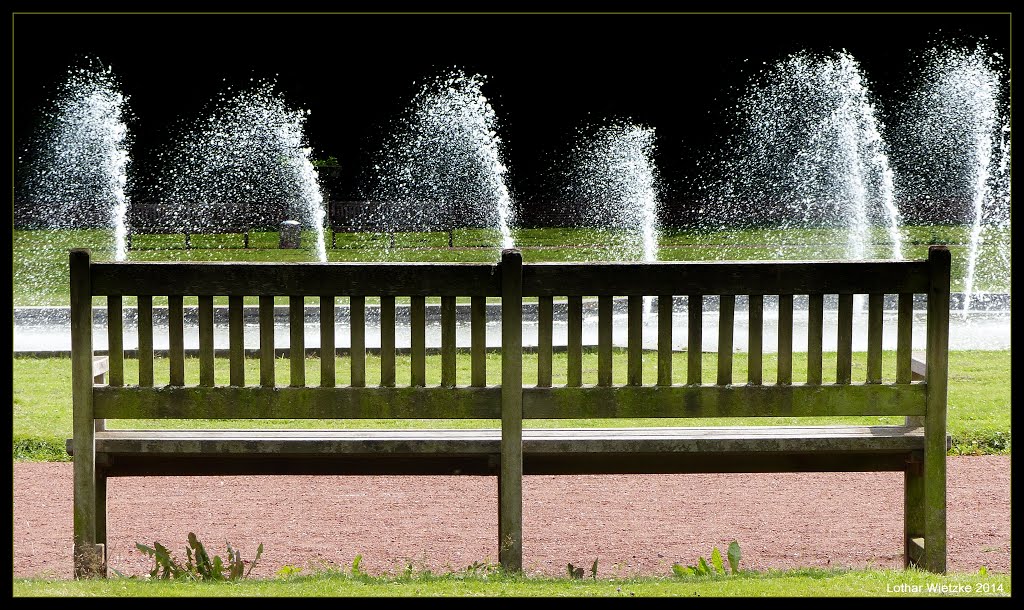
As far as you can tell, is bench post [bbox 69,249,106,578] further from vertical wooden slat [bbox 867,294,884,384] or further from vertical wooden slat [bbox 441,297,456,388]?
vertical wooden slat [bbox 867,294,884,384]

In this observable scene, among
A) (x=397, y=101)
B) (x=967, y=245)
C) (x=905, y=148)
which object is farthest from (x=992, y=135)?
(x=397, y=101)

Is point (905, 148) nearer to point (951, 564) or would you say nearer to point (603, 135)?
point (603, 135)

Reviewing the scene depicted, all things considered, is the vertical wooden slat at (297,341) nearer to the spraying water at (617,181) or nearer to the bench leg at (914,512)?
the bench leg at (914,512)

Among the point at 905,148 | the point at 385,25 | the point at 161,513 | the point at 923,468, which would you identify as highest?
the point at 385,25

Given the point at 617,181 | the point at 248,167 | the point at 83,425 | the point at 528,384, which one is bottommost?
the point at 528,384

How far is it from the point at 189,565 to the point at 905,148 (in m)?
26.2

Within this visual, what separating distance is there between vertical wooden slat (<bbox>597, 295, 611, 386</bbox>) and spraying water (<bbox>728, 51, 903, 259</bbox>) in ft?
71.9

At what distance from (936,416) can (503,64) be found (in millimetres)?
25264

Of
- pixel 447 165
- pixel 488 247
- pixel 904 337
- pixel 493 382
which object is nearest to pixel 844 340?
pixel 904 337

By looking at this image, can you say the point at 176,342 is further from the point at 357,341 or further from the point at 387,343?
the point at 387,343

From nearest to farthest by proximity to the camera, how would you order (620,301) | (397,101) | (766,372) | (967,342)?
(766,372)
(967,342)
(620,301)
(397,101)

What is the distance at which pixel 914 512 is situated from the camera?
4574 mm

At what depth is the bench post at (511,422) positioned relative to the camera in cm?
425

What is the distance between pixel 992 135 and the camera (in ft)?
96.3
